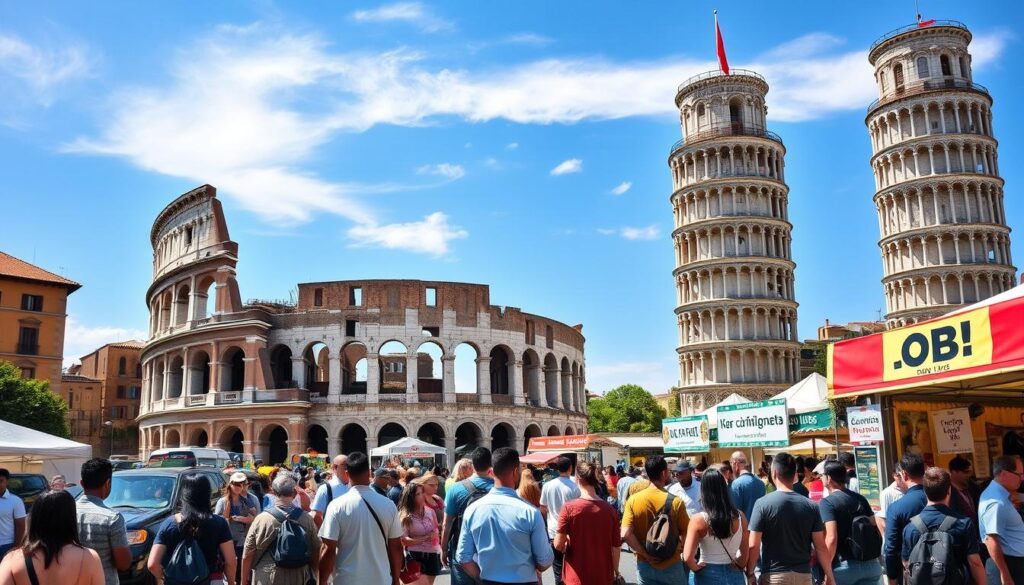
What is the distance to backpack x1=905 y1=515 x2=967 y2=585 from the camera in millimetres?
6635

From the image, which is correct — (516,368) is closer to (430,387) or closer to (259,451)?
(430,387)

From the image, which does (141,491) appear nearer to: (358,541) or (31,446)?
(31,446)

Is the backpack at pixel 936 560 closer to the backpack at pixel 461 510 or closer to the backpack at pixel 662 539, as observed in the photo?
the backpack at pixel 662 539

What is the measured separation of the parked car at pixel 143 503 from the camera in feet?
35.8

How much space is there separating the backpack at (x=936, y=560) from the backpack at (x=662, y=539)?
77.3 inches

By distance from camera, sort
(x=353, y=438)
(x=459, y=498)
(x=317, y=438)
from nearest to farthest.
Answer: (x=459, y=498) < (x=317, y=438) < (x=353, y=438)

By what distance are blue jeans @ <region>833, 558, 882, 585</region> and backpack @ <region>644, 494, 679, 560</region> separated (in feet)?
5.91

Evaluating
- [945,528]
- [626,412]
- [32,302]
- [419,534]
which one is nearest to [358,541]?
[419,534]

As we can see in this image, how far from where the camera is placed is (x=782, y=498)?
23.2 ft

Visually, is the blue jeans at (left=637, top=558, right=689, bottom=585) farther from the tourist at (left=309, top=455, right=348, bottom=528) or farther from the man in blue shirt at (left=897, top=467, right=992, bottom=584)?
the tourist at (left=309, top=455, right=348, bottom=528)

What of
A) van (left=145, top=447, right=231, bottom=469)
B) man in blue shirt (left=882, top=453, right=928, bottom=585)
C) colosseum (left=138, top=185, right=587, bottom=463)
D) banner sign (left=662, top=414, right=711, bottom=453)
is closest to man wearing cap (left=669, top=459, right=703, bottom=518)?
man in blue shirt (left=882, top=453, right=928, bottom=585)

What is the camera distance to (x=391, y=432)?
50188 millimetres

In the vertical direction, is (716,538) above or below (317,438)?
below

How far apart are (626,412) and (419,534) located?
8081 centimetres
